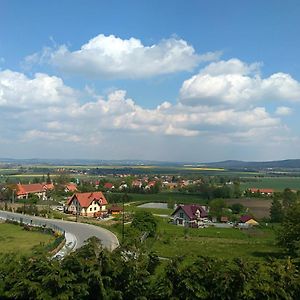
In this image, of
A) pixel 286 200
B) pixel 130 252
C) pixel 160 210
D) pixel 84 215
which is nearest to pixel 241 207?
pixel 286 200

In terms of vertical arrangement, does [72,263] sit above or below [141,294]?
above

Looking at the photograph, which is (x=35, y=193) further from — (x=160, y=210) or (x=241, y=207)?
(x=241, y=207)

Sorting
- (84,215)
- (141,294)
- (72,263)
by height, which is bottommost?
(84,215)

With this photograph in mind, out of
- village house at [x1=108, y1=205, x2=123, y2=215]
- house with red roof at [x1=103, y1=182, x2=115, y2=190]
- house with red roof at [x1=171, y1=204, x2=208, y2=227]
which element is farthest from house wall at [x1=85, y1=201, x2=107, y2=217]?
house with red roof at [x1=103, y1=182, x2=115, y2=190]

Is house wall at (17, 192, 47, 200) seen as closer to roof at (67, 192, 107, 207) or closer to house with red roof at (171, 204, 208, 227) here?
roof at (67, 192, 107, 207)

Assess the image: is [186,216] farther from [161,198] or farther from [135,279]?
[135,279]

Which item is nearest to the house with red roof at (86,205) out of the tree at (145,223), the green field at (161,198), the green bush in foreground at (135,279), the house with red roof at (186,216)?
the house with red roof at (186,216)

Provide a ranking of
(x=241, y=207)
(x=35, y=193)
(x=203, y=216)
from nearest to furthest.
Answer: (x=203, y=216) < (x=241, y=207) < (x=35, y=193)
